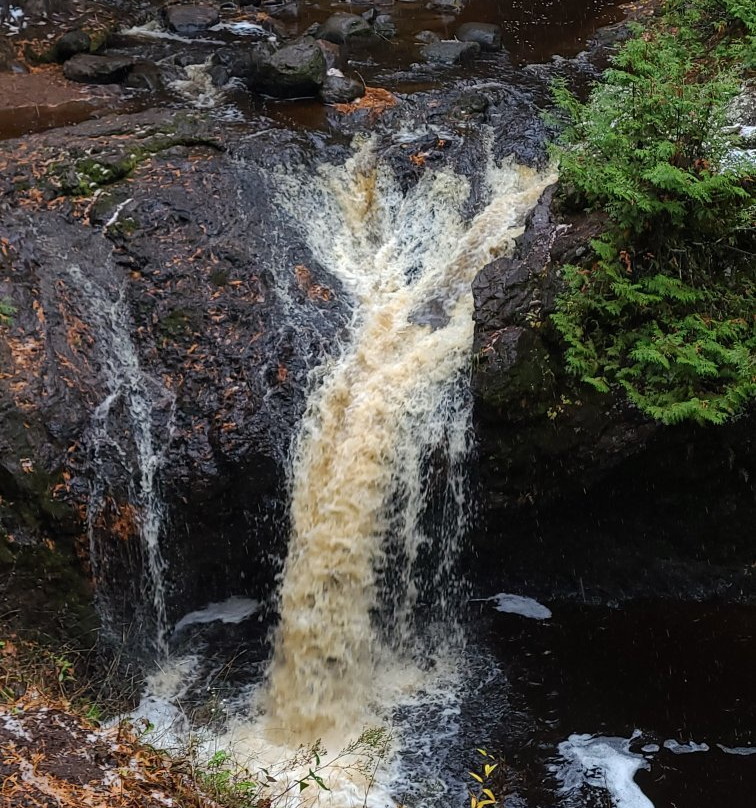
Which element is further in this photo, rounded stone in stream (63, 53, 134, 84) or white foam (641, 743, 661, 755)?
rounded stone in stream (63, 53, 134, 84)

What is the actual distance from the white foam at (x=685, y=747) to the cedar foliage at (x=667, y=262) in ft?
7.63

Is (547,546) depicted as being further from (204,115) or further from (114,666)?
(204,115)

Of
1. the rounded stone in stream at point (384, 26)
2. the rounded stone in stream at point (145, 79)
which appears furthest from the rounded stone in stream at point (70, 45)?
the rounded stone in stream at point (384, 26)

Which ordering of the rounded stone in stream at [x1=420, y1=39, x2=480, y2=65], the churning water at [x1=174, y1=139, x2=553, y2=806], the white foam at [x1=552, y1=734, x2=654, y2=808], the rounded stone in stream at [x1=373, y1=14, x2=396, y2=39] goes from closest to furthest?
the white foam at [x1=552, y1=734, x2=654, y2=808] → the churning water at [x1=174, y1=139, x2=553, y2=806] → the rounded stone in stream at [x1=420, y1=39, x2=480, y2=65] → the rounded stone in stream at [x1=373, y1=14, x2=396, y2=39]

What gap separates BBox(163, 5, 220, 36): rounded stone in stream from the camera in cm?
1194

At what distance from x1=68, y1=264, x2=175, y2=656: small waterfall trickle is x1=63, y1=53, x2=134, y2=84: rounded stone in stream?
4216mm

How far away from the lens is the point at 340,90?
9.84 meters

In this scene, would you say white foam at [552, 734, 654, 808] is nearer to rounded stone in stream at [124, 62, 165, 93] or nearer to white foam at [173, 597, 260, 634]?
white foam at [173, 597, 260, 634]

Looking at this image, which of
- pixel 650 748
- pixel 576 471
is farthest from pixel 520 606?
pixel 650 748

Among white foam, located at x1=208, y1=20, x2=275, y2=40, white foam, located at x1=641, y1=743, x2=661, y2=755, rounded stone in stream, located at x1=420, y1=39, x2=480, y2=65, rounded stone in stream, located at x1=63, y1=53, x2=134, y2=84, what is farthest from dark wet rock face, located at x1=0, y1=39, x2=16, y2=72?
white foam, located at x1=641, y1=743, x2=661, y2=755

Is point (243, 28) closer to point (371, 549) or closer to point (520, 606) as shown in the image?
point (371, 549)

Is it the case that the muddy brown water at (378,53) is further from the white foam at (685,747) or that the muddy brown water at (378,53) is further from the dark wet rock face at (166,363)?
the white foam at (685,747)

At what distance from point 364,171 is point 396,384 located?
2.78 m

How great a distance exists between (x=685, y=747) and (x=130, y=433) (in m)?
4.70
